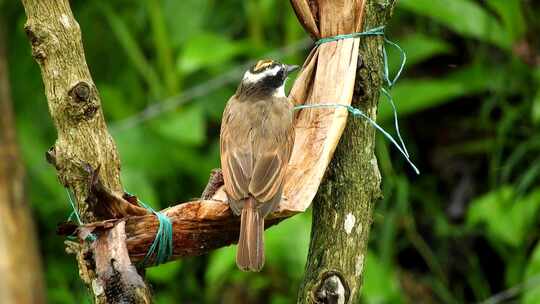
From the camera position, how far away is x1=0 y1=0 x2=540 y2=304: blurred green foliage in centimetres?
627

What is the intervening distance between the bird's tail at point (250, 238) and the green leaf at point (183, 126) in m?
2.87

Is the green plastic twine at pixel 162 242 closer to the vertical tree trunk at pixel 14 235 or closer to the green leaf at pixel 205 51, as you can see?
the vertical tree trunk at pixel 14 235

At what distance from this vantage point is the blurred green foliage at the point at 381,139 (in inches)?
247

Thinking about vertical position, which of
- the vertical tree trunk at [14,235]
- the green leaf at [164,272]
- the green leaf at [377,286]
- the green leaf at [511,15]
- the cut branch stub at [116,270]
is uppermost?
the green leaf at [511,15]

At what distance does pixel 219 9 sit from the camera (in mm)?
7699

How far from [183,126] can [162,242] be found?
3385mm

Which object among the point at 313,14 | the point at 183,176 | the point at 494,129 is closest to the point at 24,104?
the point at 183,176

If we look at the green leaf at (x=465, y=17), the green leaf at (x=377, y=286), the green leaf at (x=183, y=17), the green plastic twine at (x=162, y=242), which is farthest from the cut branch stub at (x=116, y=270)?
the green leaf at (x=183, y=17)

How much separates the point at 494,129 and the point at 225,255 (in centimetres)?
220

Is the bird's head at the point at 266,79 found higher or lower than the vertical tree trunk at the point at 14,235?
higher

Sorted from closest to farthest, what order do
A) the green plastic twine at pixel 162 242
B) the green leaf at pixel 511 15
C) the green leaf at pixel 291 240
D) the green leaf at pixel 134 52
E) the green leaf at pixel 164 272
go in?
the green plastic twine at pixel 162 242
the green leaf at pixel 291 240
the green leaf at pixel 164 272
the green leaf at pixel 511 15
the green leaf at pixel 134 52

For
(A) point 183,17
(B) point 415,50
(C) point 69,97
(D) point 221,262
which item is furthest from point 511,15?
(C) point 69,97

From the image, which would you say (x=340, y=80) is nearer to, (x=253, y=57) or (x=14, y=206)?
(x=14, y=206)

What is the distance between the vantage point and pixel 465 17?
6305mm
